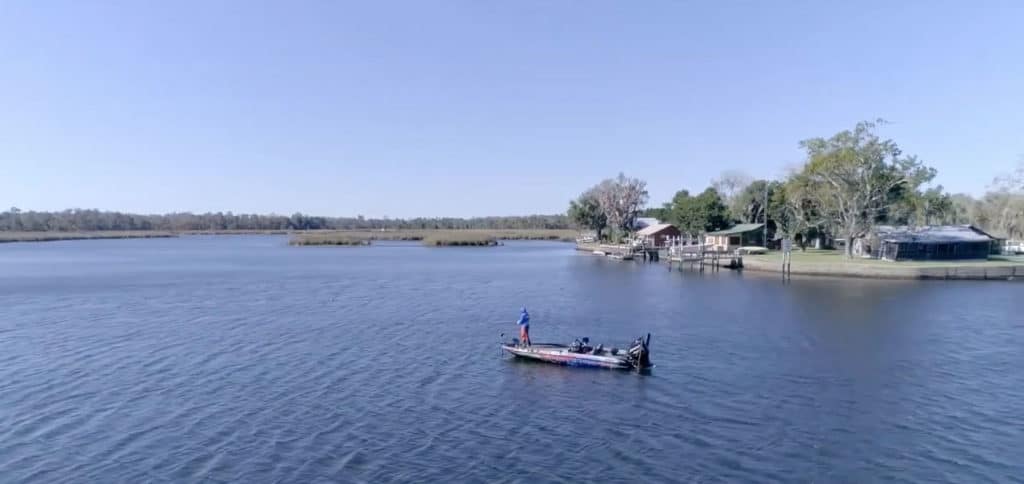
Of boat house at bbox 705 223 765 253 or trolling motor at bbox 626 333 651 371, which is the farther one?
boat house at bbox 705 223 765 253

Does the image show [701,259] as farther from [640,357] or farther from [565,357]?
[640,357]

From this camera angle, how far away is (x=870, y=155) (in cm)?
6169

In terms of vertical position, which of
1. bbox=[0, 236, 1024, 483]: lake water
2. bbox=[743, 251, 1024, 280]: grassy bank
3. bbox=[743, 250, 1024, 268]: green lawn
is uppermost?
bbox=[743, 250, 1024, 268]: green lawn

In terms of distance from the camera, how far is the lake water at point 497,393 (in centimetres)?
1533

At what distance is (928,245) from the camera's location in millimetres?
63500

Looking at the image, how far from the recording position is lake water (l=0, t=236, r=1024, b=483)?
15.3m

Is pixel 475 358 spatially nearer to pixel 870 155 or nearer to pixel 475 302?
pixel 475 302

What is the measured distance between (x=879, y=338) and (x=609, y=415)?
17.3 meters

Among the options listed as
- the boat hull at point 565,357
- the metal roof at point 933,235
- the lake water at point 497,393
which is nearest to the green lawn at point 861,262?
the metal roof at point 933,235

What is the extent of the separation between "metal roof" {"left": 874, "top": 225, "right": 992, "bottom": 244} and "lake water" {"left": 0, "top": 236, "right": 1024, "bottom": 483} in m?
23.1

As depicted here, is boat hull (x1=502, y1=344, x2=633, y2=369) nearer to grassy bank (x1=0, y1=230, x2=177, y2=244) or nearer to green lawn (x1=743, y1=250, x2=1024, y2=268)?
green lawn (x1=743, y1=250, x2=1024, y2=268)

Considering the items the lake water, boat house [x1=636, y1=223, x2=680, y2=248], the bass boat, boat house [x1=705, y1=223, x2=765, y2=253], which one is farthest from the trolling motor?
boat house [x1=636, y1=223, x2=680, y2=248]

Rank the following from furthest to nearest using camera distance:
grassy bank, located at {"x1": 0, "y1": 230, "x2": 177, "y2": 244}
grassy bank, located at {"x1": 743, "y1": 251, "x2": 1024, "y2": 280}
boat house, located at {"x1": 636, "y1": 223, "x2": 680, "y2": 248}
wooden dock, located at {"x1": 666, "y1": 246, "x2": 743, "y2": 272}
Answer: grassy bank, located at {"x1": 0, "y1": 230, "x2": 177, "y2": 244}
boat house, located at {"x1": 636, "y1": 223, "x2": 680, "y2": 248}
wooden dock, located at {"x1": 666, "y1": 246, "x2": 743, "y2": 272}
grassy bank, located at {"x1": 743, "y1": 251, "x2": 1024, "y2": 280}

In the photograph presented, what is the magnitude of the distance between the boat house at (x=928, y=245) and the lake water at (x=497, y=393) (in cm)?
2248
